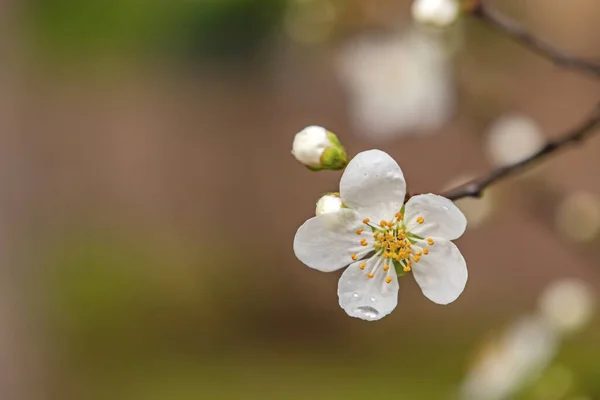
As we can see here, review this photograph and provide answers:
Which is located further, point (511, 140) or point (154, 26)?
point (154, 26)

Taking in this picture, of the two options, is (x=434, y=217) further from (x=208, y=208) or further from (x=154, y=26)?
(x=154, y=26)

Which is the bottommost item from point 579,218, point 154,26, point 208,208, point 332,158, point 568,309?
point 332,158

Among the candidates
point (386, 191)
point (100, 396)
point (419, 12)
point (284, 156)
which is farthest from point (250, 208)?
point (386, 191)

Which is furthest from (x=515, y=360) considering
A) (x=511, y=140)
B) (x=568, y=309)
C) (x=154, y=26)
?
(x=154, y=26)

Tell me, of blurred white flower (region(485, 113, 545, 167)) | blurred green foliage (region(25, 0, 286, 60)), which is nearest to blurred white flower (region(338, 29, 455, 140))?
blurred white flower (region(485, 113, 545, 167))

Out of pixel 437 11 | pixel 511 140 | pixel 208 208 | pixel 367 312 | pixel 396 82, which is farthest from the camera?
pixel 208 208
